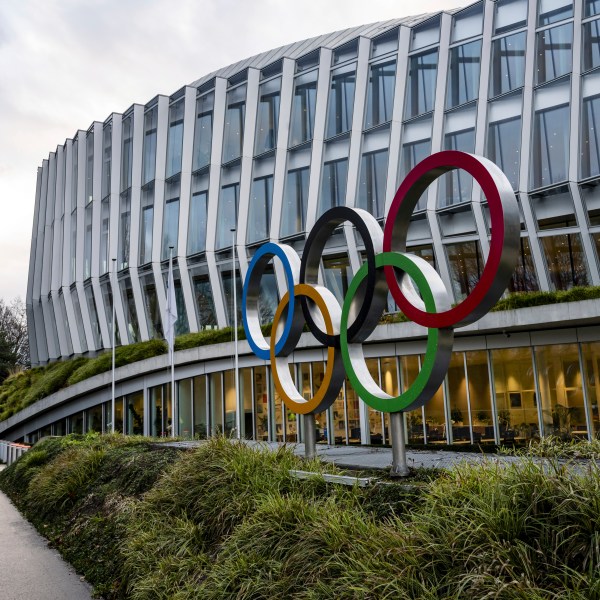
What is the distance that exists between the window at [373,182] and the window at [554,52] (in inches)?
281

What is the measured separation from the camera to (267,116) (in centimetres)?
3331

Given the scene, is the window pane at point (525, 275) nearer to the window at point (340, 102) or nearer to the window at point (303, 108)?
the window at point (340, 102)

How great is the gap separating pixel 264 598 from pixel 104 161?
38972 mm

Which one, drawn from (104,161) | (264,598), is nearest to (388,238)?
(264,598)

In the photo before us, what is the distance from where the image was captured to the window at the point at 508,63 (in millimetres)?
26062

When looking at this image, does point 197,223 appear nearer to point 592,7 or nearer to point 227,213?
point 227,213

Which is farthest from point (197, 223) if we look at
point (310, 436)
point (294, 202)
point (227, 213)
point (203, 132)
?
point (310, 436)

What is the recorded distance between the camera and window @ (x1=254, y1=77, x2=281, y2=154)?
3288 centimetres

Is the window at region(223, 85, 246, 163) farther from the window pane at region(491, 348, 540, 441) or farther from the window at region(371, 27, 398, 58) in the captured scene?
the window pane at region(491, 348, 540, 441)

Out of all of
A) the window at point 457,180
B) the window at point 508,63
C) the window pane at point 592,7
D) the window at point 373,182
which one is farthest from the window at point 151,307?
the window pane at point 592,7

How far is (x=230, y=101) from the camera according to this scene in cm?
3462

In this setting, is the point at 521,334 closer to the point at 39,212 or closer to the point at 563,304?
the point at 563,304

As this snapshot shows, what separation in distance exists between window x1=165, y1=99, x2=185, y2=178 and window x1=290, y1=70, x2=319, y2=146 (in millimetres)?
7507

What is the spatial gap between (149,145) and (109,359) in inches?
491
